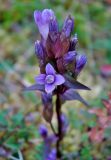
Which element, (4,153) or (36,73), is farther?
(36,73)

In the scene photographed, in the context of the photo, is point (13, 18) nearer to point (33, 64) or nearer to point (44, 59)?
point (33, 64)

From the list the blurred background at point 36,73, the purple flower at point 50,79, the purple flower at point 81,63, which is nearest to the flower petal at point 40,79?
the purple flower at point 50,79

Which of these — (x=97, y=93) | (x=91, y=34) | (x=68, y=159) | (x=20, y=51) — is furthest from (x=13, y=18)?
(x=68, y=159)

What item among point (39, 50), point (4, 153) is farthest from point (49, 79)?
point (4, 153)

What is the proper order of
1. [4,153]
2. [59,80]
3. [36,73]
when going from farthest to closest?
[36,73], [4,153], [59,80]

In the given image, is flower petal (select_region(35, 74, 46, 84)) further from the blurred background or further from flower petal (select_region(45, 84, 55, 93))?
the blurred background

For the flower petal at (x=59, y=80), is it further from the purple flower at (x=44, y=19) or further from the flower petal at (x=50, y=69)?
the purple flower at (x=44, y=19)

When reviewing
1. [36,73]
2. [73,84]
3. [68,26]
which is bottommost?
[36,73]

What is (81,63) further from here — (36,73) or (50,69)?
(36,73)
